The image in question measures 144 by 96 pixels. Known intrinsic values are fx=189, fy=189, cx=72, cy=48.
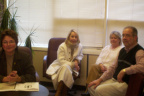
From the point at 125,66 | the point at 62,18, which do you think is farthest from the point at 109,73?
the point at 62,18

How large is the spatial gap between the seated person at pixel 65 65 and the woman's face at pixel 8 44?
1.04 metres

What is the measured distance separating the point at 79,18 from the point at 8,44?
1877 mm

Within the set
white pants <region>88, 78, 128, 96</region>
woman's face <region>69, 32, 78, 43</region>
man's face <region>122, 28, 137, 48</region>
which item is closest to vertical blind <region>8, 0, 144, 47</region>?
woman's face <region>69, 32, 78, 43</region>

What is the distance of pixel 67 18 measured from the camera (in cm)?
382

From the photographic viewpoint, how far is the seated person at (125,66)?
7.08 ft

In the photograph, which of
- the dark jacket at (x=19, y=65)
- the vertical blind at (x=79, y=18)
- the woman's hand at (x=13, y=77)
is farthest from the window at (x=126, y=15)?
the woman's hand at (x=13, y=77)

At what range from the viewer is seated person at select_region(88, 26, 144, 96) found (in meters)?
2.16

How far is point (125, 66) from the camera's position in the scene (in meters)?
2.35

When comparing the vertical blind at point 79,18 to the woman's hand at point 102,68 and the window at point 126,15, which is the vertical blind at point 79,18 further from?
the woman's hand at point 102,68

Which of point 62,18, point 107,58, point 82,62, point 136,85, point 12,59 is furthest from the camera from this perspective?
point 62,18

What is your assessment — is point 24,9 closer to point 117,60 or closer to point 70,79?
point 70,79

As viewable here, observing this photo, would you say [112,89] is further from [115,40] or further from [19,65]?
[19,65]

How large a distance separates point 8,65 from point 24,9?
2.16 meters

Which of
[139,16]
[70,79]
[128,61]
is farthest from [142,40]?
[70,79]
